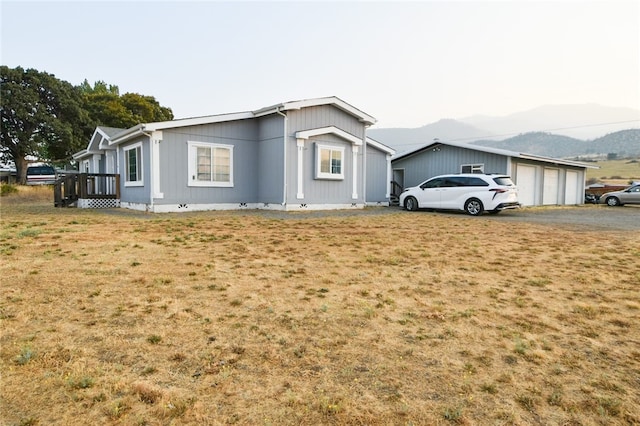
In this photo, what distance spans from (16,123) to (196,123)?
Answer: 2814 centimetres

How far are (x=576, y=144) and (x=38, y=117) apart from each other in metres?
127

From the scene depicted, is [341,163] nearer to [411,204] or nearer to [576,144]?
[411,204]

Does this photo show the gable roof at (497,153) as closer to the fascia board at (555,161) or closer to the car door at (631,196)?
the fascia board at (555,161)

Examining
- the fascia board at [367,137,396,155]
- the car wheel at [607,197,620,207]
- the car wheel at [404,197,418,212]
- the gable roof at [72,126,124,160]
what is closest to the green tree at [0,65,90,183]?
the gable roof at [72,126,124,160]

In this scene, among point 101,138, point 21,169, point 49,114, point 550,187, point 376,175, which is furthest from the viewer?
point 21,169

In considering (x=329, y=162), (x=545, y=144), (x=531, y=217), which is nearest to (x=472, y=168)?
(x=531, y=217)

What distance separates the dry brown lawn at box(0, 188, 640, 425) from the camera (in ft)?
6.47

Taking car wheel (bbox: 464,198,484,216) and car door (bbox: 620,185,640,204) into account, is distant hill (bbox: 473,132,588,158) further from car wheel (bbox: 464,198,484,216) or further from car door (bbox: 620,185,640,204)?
car wheel (bbox: 464,198,484,216)

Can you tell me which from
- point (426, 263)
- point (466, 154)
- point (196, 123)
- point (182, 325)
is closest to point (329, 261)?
point (426, 263)

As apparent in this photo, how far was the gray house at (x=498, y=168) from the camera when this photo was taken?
20.0 m

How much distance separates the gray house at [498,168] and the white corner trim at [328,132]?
7829 mm

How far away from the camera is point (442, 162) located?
21828 millimetres

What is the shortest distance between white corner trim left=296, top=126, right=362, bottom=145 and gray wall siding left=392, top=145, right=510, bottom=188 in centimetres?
808

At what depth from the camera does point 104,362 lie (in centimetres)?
240
